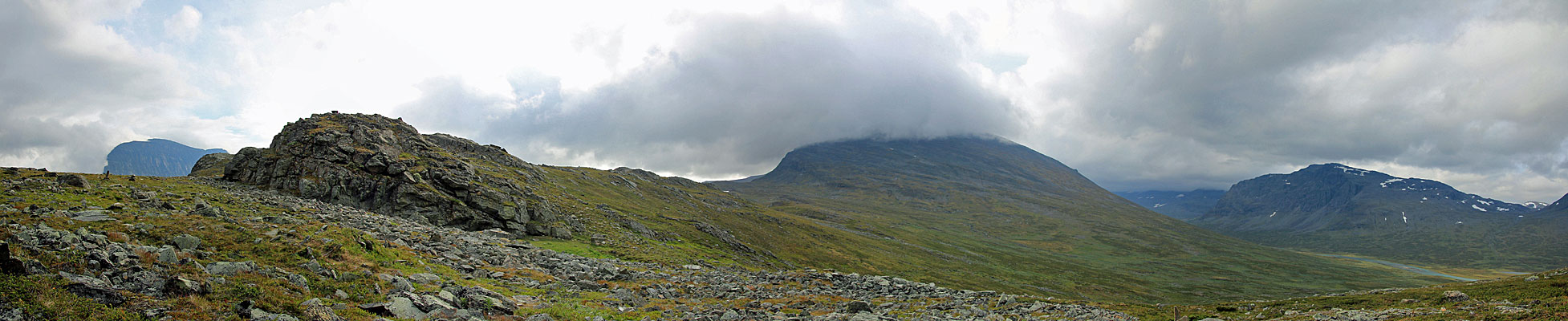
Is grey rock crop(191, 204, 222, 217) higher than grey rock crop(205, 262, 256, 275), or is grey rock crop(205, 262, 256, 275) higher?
grey rock crop(191, 204, 222, 217)

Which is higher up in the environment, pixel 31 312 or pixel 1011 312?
pixel 31 312

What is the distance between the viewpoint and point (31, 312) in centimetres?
1235

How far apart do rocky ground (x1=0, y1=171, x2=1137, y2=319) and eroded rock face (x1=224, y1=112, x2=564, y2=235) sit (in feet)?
46.1

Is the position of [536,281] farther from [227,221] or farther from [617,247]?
[617,247]

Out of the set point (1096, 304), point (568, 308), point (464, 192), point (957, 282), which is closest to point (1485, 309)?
point (1096, 304)

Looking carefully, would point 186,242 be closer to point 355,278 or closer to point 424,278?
point 355,278

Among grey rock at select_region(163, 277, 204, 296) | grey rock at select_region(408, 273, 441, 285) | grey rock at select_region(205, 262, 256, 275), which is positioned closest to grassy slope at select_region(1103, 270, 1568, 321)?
grey rock at select_region(408, 273, 441, 285)

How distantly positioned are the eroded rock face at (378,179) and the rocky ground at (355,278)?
1405 cm

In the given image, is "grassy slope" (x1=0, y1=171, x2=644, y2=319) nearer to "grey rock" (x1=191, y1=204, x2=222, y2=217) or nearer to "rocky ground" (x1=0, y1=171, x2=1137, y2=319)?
"rocky ground" (x1=0, y1=171, x2=1137, y2=319)

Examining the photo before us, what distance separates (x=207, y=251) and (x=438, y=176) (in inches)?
2182

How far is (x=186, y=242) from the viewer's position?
20.0 metres

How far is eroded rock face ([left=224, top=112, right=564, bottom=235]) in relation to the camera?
60.0 meters

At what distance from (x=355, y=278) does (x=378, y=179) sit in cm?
5258

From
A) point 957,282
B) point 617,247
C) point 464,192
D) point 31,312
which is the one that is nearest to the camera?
point 31,312
